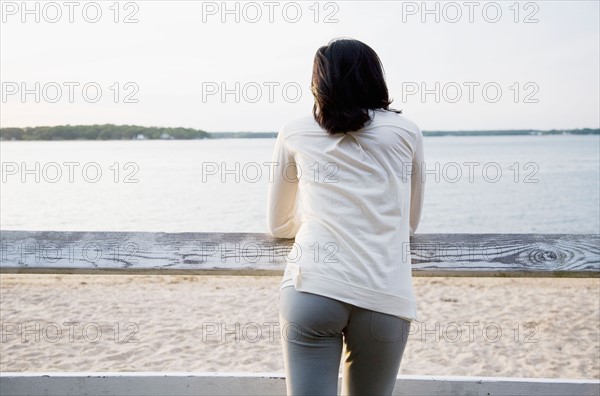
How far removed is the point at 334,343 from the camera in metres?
1.73

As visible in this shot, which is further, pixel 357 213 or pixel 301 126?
pixel 301 126

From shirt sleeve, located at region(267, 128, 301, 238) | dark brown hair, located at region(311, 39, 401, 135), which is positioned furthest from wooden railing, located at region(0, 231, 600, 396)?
dark brown hair, located at region(311, 39, 401, 135)

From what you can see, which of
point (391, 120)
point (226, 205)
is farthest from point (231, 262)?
point (226, 205)

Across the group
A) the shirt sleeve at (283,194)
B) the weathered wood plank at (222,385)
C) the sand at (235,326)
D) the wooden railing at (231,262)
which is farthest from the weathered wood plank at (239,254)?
the sand at (235,326)

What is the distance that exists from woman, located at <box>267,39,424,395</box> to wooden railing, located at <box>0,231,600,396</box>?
530 millimetres

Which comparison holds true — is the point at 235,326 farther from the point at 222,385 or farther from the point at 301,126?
the point at 301,126

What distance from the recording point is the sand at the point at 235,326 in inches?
231

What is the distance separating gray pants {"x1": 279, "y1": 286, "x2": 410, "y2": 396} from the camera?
1.66 metres

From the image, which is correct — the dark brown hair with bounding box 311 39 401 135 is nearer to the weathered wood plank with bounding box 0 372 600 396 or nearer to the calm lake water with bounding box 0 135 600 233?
the weathered wood plank with bounding box 0 372 600 396

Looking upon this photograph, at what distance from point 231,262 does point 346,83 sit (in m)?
0.93

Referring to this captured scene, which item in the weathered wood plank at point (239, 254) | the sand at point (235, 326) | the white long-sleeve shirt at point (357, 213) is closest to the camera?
the white long-sleeve shirt at point (357, 213)

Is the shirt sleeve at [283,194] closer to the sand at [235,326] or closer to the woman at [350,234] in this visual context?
the woman at [350,234]

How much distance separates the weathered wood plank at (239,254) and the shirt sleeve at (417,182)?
22 cm

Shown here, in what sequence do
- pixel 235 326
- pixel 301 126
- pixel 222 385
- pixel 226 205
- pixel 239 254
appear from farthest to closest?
pixel 226 205 < pixel 235 326 < pixel 222 385 < pixel 239 254 < pixel 301 126
